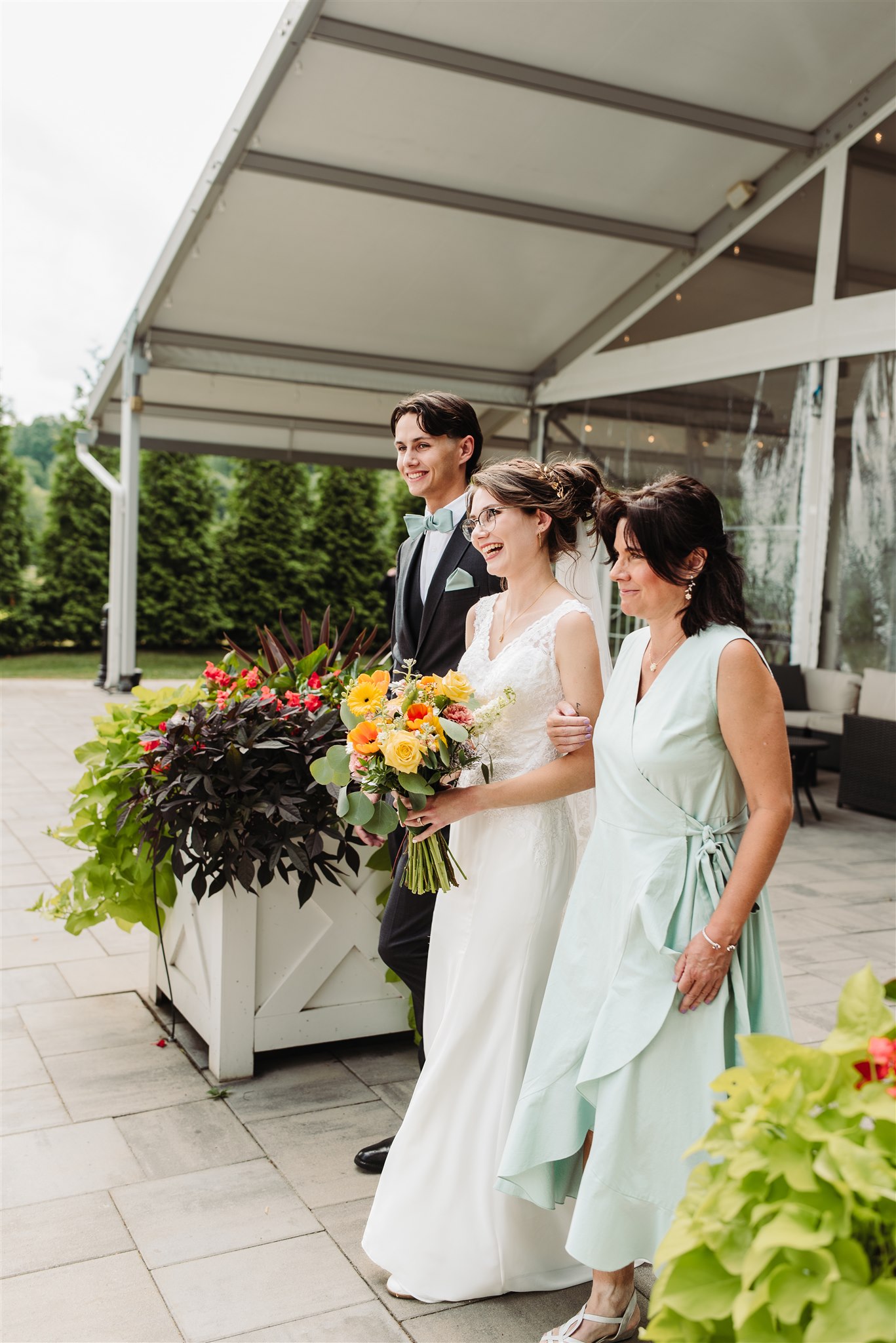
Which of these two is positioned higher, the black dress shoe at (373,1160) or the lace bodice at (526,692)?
the lace bodice at (526,692)

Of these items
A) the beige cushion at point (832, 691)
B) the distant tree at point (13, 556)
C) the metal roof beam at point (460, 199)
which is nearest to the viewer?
the metal roof beam at point (460, 199)

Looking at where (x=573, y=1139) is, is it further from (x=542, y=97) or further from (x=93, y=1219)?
(x=542, y=97)

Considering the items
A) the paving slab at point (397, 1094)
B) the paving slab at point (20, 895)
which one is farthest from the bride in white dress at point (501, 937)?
the paving slab at point (20, 895)

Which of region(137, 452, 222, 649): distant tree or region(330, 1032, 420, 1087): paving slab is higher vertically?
region(137, 452, 222, 649): distant tree

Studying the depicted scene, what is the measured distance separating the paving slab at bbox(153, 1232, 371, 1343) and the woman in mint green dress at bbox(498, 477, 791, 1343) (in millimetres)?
517

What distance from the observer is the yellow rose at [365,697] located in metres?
2.16

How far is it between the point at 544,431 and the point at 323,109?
18.7ft

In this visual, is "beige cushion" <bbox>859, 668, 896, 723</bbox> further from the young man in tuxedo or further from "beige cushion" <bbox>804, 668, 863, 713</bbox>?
the young man in tuxedo

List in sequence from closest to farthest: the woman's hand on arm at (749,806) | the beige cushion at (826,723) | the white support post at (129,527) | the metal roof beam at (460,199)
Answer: the woman's hand on arm at (749,806) → the beige cushion at (826,723) → the metal roof beam at (460,199) → the white support post at (129,527)

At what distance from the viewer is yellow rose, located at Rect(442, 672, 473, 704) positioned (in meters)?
2.14

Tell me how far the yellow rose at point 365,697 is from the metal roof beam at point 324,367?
9810 millimetres

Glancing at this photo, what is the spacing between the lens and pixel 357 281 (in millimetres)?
10430

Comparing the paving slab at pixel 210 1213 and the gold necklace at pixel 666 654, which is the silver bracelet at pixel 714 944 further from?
the paving slab at pixel 210 1213

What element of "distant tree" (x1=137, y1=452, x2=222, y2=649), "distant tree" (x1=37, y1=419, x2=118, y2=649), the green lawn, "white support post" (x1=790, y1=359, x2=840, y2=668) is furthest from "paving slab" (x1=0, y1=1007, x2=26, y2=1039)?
"distant tree" (x1=137, y1=452, x2=222, y2=649)
